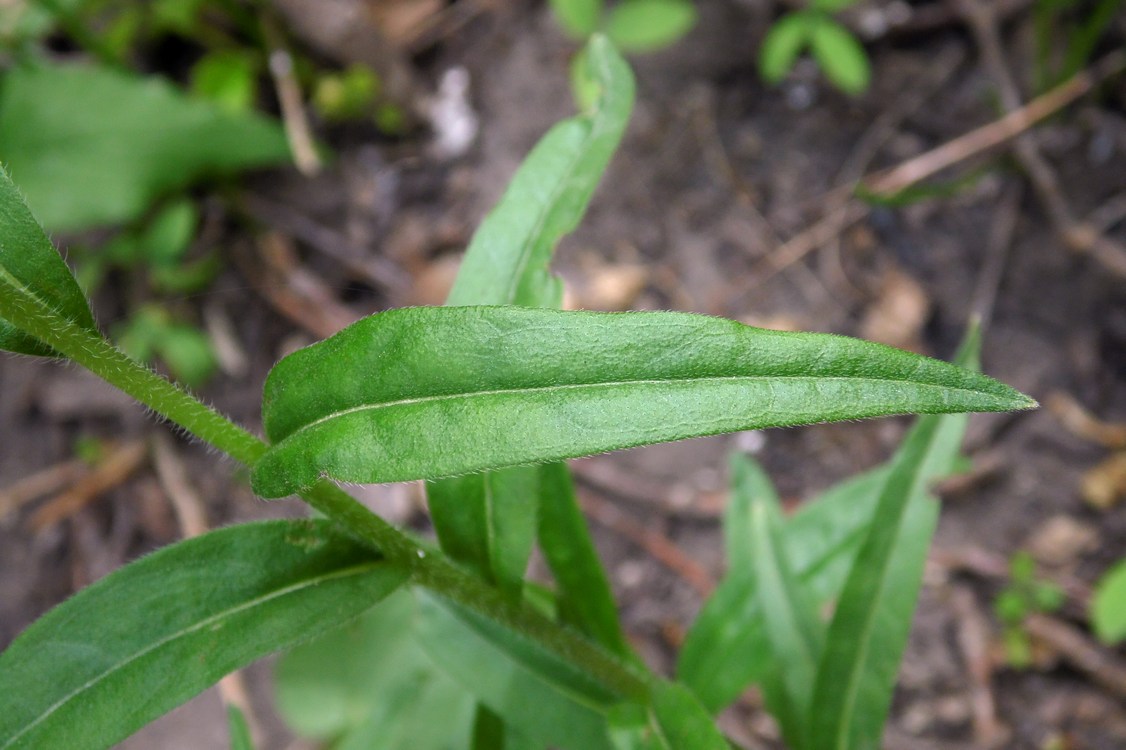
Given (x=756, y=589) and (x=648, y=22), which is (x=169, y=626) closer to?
(x=756, y=589)

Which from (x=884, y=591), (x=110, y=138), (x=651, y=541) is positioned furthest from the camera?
(x=110, y=138)

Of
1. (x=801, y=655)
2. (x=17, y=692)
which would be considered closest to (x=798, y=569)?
(x=801, y=655)

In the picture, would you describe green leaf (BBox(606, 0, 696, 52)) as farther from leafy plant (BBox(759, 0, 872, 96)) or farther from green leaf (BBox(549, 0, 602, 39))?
leafy plant (BBox(759, 0, 872, 96))

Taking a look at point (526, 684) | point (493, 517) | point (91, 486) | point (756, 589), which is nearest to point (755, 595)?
point (756, 589)

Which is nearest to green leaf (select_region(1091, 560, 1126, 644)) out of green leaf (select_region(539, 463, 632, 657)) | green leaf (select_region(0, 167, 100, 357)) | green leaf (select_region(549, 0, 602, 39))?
green leaf (select_region(539, 463, 632, 657))

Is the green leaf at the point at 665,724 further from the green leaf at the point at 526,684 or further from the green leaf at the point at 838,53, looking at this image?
the green leaf at the point at 838,53

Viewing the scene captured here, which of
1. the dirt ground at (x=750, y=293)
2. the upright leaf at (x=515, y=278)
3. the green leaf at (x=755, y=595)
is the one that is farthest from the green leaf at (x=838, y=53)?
the upright leaf at (x=515, y=278)
